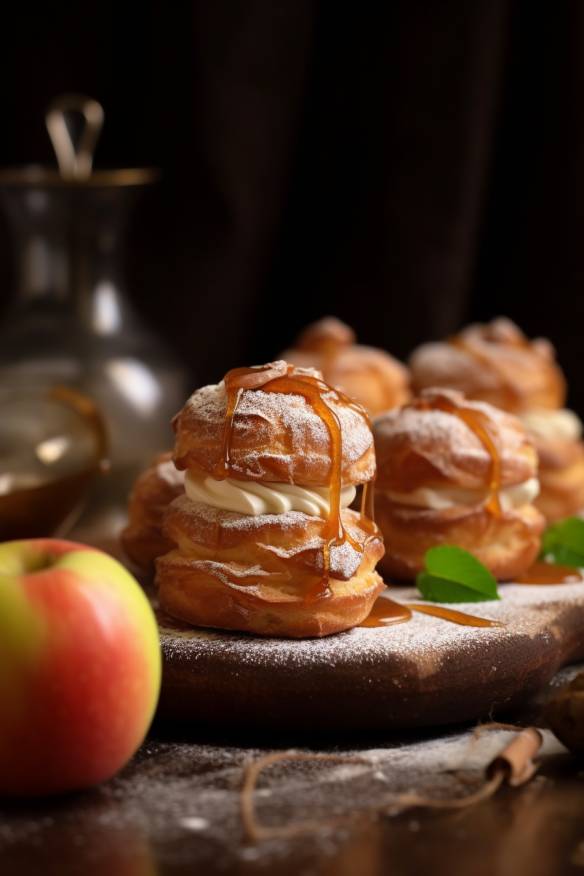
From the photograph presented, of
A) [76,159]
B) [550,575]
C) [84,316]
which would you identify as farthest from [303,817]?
[76,159]

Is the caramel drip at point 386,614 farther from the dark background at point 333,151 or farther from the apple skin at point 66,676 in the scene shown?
the dark background at point 333,151

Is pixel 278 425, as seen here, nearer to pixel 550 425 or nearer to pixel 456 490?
pixel 456 490

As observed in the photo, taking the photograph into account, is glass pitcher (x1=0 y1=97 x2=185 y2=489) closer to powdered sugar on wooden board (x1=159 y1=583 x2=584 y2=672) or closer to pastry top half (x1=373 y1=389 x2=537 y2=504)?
pastry top half (x1=373 y1=389 x2=537 y2=504)

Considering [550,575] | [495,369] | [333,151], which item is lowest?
[550,575]

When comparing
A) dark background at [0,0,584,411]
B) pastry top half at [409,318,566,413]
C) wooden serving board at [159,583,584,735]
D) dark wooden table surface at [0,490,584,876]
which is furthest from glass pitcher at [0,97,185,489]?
dark wooden table surface at [0,490,584,876]

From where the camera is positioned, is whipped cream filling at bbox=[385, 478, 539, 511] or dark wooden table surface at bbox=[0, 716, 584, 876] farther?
whipped cream filling at bbox=[385, 478, 539, 511]
